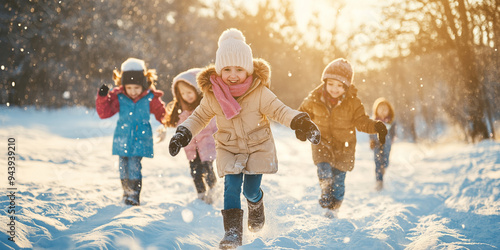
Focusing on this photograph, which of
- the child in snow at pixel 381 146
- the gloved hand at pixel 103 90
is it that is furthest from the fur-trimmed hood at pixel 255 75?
the child in snow at pixel 381 146

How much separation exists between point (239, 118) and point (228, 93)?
0.24 metres

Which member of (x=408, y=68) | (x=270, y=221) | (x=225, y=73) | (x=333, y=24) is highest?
(x=333, y=24)

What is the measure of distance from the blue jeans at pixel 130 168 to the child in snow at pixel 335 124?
83.6 inches

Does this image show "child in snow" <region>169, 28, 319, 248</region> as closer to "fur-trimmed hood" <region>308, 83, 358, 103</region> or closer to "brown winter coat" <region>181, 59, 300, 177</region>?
"brown winter coat" <region>181, 59, 300, 177</region>

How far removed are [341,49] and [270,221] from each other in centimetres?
1125

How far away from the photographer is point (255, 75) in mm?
3340

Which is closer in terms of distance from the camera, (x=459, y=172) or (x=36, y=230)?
(x=36, y=230)

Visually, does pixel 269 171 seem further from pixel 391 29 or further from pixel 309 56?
pixel 309 56

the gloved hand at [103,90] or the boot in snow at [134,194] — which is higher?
the gloved hand at [103,90]

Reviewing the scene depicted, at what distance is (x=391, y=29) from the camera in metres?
12.8

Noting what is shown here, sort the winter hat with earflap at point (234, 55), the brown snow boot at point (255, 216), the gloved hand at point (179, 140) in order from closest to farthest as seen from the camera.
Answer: the gloved hand at point (179, 140), the winter hat with earflap at point (234, 55), the brown snow boot at point (255, 216)

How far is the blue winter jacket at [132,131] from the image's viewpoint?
4461 mm

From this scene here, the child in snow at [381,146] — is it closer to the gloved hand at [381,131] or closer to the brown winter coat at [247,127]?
the gloved hand at [381,131]

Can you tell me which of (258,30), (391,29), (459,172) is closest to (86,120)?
(258,30)
